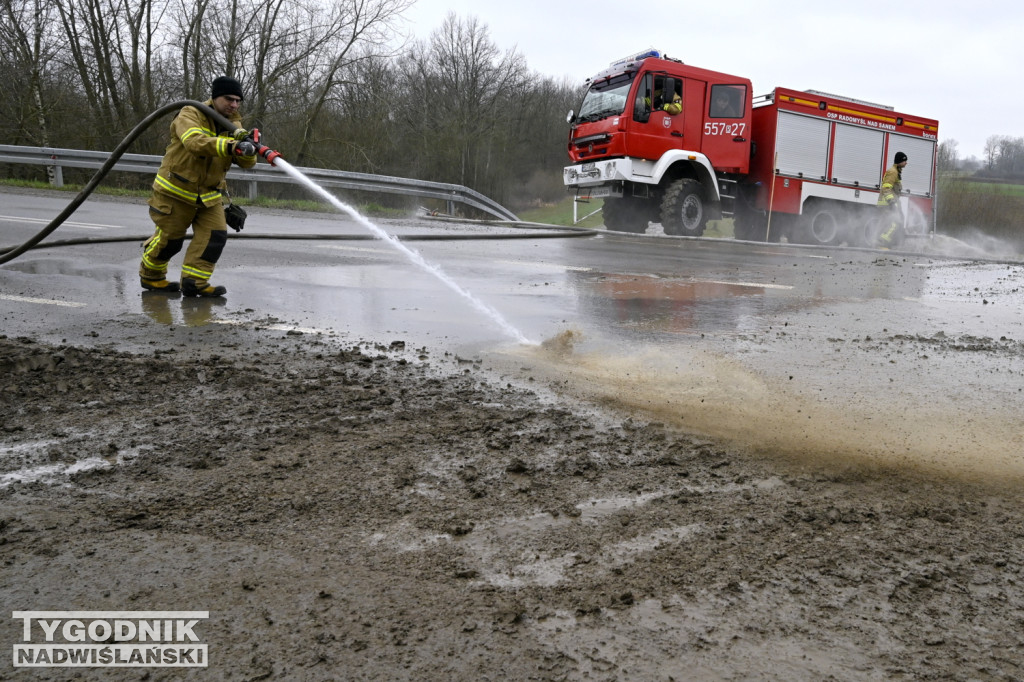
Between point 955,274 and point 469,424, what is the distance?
923 cm

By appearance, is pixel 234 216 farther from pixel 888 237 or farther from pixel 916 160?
pixel 916 160

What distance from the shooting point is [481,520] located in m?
2.26

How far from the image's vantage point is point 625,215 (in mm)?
16516

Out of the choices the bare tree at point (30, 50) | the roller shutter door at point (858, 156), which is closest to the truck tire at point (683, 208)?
the roller shutter door at point (858, 156)

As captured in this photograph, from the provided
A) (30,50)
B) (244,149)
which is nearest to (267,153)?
(244,149)

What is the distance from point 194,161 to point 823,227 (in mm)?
16136

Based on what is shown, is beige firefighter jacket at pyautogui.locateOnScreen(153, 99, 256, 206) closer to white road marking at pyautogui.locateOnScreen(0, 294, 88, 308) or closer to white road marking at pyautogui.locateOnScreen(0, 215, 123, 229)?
white road marking at pyautogui.locateOnScreen(0, 294, 88, 308)

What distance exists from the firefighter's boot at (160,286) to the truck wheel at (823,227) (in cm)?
1536

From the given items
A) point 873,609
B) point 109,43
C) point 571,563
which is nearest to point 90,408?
point 571,563

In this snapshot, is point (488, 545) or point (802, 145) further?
point (802, 145)

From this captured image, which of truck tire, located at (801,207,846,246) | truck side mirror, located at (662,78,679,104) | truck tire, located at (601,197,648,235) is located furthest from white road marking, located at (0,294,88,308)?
truck tire, located at (801,207,846,246)

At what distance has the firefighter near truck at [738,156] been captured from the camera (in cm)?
1469

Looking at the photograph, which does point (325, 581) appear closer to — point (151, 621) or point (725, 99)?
point (151, 621)

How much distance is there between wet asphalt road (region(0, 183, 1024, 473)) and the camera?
13.8 feet
